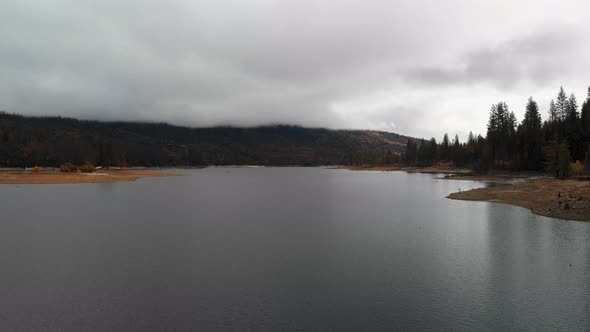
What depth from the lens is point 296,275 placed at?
71.9 ft

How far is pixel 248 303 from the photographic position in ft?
57.5

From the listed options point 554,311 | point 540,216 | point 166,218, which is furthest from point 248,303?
point 540,216

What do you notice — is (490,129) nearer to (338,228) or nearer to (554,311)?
(338,228)

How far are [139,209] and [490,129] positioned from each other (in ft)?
526

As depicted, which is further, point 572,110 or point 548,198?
point 572,110

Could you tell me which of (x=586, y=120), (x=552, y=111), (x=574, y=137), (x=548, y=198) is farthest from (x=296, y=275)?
(x=552, y=111)

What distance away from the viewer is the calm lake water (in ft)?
52.1

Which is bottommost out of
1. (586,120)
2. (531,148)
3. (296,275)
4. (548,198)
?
(296,275)

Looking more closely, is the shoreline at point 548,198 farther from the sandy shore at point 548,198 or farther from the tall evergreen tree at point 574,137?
the tall evergreen tree at point 574,137

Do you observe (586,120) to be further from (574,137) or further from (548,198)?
(548,198)

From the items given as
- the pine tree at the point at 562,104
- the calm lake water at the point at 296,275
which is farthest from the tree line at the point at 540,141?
the calm lake water at the point at 296,275

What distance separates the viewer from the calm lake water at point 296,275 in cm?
1588

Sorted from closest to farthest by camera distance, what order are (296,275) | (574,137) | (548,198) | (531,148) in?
1. (296,275)
2. (548,198)
3. (574,137)
4. (531,148)

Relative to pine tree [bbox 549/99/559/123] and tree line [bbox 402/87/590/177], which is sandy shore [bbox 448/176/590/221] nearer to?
tree line [bbox 402/87/590/177]
